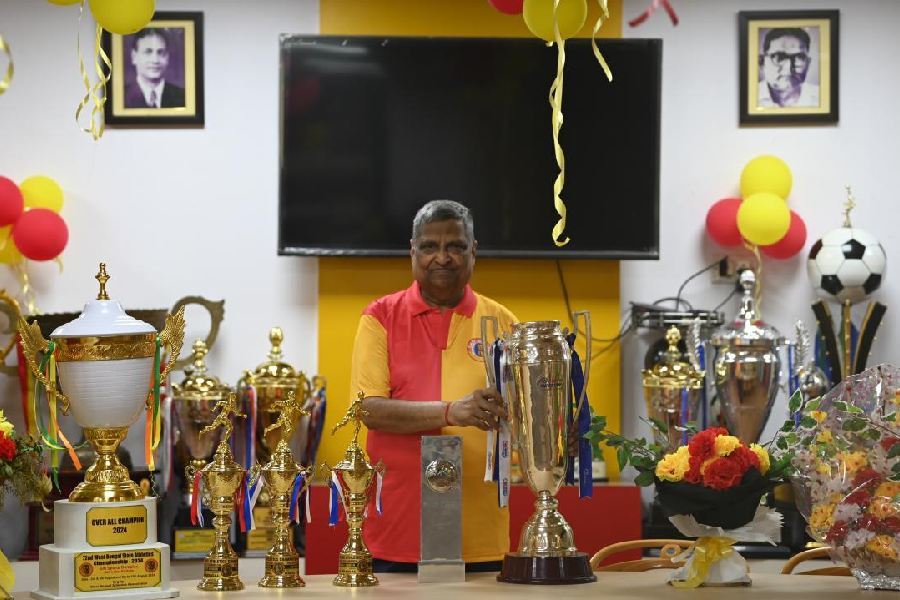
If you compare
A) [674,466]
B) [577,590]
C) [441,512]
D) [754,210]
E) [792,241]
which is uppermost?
[754,210]

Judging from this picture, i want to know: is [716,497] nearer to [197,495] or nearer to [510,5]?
[197,495]

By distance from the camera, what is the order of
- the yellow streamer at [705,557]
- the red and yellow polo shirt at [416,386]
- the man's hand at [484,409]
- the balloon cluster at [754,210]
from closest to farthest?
the yellow streamer at [705,557]
the man's hand at [484,409]
the red and yellow polo shirt at [416,386]
the balloon cluster at [754,210]

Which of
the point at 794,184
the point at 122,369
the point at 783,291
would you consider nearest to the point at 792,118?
the point at 794,184

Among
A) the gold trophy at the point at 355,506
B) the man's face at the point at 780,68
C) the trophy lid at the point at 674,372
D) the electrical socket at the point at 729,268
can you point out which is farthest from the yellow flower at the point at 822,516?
the man's face at the point at 780,68

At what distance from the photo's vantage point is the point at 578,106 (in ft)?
16.2

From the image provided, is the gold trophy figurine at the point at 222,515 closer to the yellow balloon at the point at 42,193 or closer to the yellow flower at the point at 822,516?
the yellow flower at the point at 822,516

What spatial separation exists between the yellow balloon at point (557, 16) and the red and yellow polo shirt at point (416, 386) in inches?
33.7

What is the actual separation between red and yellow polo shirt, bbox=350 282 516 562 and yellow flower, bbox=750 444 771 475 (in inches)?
30.4

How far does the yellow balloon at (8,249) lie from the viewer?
4.75 m

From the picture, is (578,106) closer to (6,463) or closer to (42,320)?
(42,320)

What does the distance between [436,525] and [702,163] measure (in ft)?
9.55

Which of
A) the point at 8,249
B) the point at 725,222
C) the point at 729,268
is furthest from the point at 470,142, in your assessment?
the point at 8,249

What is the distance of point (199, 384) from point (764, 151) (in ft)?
7.47

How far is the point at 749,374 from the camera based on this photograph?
465cm
